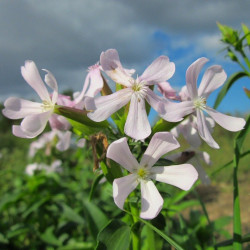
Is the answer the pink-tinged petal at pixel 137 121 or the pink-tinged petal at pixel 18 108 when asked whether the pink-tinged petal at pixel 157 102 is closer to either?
the pink-tinged petal at pixel 137 121

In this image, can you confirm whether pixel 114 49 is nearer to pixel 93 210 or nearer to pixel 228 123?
pixel 228 123

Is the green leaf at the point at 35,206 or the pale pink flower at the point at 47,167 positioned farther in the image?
the pale pink flower at the point at 47,167

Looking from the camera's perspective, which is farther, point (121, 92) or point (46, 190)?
point (46, 190)

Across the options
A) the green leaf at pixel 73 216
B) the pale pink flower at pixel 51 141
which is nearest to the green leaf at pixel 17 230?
the green leaf at pixel 73 216

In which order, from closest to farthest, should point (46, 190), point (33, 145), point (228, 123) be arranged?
point (228, 123) → point (46, 190) → point (33, 145)

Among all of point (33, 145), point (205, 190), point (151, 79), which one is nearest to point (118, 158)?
point (151, 79)

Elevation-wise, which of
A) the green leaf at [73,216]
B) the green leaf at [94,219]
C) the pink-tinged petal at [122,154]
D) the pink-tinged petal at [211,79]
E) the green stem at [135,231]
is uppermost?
the pink-tinged petal at [211,79]

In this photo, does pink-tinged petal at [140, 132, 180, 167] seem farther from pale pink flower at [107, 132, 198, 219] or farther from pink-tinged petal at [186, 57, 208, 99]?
pink-tinged petal at [186, 57, 208, 99]
